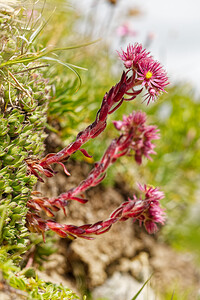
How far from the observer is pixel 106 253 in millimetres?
3252

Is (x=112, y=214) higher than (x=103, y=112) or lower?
lower

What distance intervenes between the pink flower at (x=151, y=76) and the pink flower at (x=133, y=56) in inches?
0.9

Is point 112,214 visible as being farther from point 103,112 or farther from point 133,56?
point 133,56

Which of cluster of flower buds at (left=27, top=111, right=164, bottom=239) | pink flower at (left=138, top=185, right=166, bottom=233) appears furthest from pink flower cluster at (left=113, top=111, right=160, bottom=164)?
pink flower at (left=138, top=185, right=166, bottom=233)

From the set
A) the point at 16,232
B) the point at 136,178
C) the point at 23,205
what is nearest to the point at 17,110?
the point at 23,205

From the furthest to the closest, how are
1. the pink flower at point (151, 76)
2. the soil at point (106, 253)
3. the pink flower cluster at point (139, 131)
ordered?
the soil at point (106, 253) → the pink flower cluster at point (139, 131) → the pink flower at point (151, 76)

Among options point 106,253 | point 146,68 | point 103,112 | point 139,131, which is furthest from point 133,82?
point 106,253

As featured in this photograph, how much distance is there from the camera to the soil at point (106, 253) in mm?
2926

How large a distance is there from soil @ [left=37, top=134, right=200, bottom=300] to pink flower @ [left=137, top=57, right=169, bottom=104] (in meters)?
1.13

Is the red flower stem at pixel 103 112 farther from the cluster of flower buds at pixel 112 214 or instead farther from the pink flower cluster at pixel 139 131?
the pink flower cluster at pixel 139 131

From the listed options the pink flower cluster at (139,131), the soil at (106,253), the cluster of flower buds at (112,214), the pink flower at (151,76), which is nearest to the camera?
the pink flower at (151,76)

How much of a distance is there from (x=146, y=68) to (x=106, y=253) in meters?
2.01

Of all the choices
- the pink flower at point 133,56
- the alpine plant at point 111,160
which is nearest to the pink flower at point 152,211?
the alpine plant at point 111,160

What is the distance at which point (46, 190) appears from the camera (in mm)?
2812
